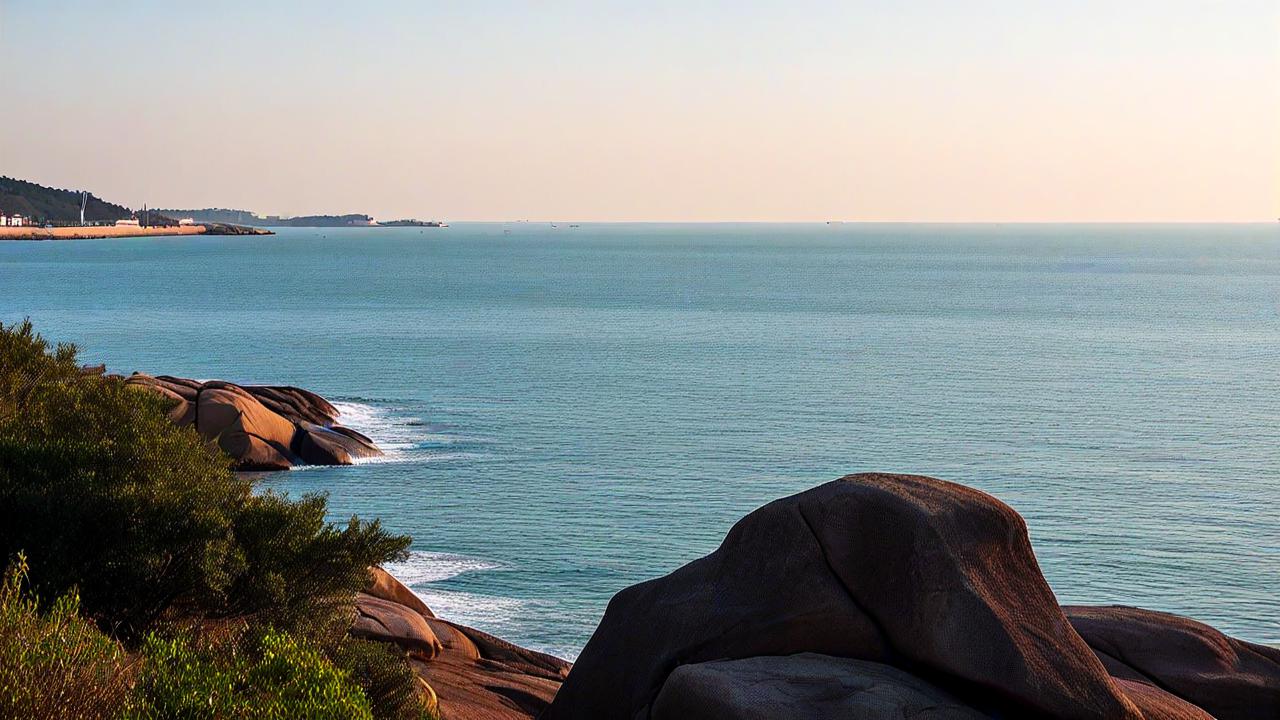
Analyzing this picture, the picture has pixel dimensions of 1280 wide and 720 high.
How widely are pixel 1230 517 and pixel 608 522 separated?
23443 mm

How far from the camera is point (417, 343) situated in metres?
101

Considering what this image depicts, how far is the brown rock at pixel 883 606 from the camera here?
13.2 m

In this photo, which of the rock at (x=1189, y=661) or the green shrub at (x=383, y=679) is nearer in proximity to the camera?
the green shrub at (x=383, y=679)

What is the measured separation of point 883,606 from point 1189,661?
516cm

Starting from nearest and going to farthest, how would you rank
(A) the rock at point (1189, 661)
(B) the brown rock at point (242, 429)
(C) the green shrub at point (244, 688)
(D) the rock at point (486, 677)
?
(C) the green shrub at point (244, 688) < (A) the rock at point (1189, 661) < (D) the rock at point (486, 677) < (B) the brown rock at point (242, 429)

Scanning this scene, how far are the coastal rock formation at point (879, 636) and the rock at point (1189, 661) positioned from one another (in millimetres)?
26

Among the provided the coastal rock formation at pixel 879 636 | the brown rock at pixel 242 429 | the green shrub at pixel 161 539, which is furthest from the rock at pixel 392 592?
the brown rock at pixel 242 429

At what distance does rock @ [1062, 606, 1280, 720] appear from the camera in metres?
15.9

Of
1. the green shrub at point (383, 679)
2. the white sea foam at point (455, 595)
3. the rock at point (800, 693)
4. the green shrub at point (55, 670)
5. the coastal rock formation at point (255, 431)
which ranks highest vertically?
the green shrub at point (55, 670)

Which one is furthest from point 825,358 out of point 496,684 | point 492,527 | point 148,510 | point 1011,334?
point 148,510

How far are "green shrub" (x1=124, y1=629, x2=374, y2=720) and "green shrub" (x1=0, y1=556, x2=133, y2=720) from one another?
0.26 meters

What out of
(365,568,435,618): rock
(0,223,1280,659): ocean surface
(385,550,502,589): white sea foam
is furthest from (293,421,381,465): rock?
(365,568,435,618): rock

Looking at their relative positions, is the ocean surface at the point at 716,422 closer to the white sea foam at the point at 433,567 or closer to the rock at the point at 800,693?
the white sea foam at the point at 433,567

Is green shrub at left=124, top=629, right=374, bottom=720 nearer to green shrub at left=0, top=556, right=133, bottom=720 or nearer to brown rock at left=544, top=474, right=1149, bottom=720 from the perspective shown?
green shrub at left=0, top=556, right=133, bottom=720
